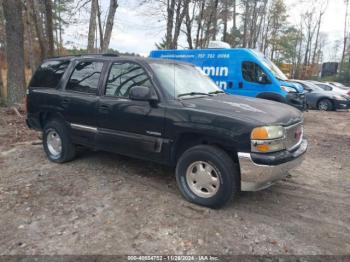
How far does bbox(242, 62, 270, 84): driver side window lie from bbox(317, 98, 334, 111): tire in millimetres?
8409

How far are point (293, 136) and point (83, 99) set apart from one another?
10.5ft

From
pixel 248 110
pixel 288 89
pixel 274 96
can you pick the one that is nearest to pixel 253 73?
pixel 274 96

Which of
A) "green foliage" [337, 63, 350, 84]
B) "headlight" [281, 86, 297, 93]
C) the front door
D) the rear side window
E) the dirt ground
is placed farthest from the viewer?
"green foliage" [337, 63, 350, 84]

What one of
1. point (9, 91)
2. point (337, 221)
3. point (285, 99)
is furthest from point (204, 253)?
point (9, 91)

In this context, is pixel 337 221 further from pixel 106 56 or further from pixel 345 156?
pixel 106 56

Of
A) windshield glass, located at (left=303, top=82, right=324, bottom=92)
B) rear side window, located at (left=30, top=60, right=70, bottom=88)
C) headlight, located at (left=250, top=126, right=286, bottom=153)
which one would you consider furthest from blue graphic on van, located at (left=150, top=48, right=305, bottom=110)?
windshield glass, located at (left=303, top=82, right=324, bottom=92)

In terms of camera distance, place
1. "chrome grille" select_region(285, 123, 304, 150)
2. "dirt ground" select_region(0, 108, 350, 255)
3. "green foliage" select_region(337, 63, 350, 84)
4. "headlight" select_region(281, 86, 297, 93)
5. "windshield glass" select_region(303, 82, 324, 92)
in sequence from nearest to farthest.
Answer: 1. "dirt ground" select_region(0, 108, 350, 255)
2. "chrome grille" select_region(285, 123, 304, 150)
3. "headlight" select_region(281, 86, 297, 93)
4. "windshield glass" select_region(303, 82, 324, 92)
5. "green foliage" select_region(337, 63, 350, 84)

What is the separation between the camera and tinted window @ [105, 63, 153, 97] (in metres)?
4.49

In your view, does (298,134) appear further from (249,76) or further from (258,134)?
(249,76)

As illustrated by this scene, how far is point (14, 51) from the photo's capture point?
10.5m

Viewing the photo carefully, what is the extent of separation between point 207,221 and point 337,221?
1.63 m

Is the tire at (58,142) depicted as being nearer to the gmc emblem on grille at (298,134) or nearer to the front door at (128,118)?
the front door at (128,118)

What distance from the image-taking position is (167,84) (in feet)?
14.3

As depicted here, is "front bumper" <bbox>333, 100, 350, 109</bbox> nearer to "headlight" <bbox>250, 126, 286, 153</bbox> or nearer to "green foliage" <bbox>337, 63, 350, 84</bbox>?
"headlight" <bbox>250, 126, 286, 153</bbox>
